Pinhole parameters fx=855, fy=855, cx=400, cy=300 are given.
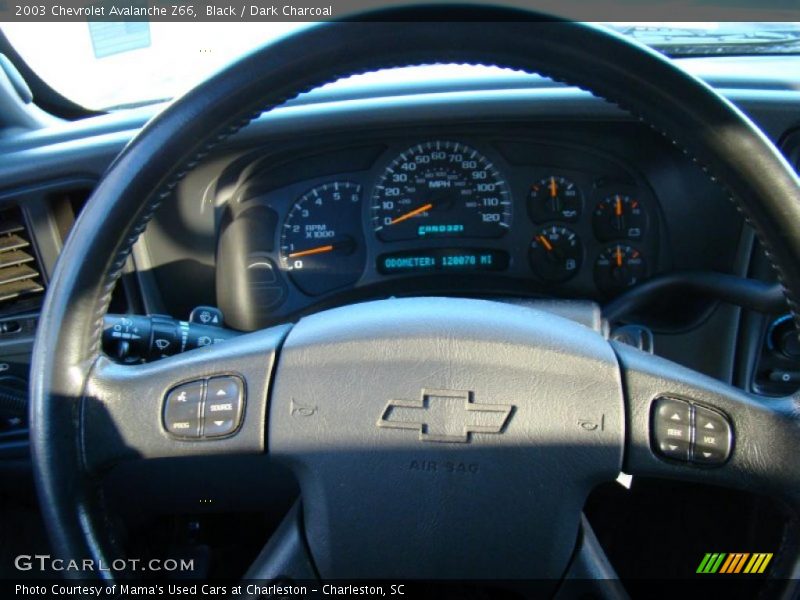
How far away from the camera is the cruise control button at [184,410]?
1243 mm

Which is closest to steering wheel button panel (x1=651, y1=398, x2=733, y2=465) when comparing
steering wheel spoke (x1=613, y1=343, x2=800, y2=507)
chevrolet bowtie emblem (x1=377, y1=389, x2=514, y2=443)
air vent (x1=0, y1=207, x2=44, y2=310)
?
steering wheel spoke (x1=613, y1=343, x2=800, y2=507)

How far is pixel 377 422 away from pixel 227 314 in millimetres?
1287

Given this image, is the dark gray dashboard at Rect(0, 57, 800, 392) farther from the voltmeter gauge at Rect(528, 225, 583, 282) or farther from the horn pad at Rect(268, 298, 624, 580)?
the horn pad at Rect(268, 298, 624, 580)

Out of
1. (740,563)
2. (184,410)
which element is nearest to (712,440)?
(740,563)

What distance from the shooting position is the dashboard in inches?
93.0

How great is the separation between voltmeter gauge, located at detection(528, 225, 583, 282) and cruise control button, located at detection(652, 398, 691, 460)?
1248 mm

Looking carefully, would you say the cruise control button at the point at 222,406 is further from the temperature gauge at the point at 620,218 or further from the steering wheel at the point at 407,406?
the temperature gauge at the point at 620,218

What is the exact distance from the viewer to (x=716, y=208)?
2312mm

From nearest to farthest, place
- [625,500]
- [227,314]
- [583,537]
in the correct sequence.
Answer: [583,537]
[625,500]
[227,314]

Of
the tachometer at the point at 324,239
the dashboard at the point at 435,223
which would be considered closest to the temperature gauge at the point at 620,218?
the dashboard at the point at 435,223

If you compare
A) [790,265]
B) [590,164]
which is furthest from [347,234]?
[790,265]

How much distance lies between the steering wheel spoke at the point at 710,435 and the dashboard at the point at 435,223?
1232 millimetres

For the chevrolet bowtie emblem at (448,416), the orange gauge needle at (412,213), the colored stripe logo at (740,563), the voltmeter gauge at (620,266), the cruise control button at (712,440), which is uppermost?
the chevrolet bowtie emblem at (448,416)

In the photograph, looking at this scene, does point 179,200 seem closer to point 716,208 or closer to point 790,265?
point 716,208
